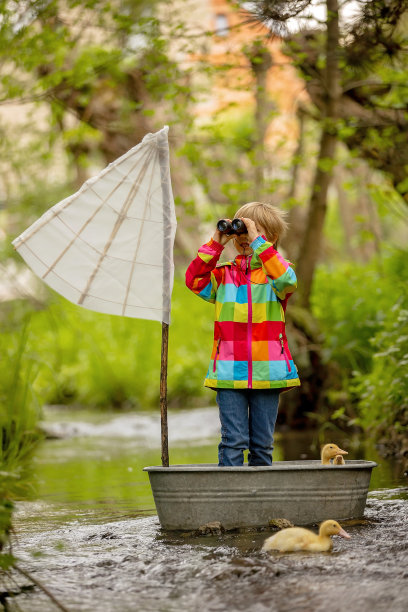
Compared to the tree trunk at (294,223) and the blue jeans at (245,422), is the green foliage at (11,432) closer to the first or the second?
the blue jeans at (245,422)

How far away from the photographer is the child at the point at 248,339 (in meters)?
4.47

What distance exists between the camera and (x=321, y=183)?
9742 millimetres

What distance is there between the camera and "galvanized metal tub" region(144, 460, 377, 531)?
13.7ft

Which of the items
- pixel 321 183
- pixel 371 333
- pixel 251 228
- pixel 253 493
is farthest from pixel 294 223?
pixel 253 493

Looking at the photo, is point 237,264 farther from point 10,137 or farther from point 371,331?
point 10,137

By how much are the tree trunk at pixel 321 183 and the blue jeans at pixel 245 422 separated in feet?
14.0

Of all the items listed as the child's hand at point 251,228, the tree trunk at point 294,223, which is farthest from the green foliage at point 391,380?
the tree trunk at point 294,223

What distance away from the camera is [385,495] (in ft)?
17.2

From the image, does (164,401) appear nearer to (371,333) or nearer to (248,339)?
(248,339)

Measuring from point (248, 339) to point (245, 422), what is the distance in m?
0.43

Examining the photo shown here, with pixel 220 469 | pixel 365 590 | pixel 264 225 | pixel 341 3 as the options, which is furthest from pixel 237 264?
pixel 341 3

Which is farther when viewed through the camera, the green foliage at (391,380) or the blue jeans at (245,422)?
the green foliage at (391,380)

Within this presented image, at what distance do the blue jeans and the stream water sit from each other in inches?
19.2

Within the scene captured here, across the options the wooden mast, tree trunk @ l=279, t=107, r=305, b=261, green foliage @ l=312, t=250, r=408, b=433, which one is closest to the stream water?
the wooden mast
